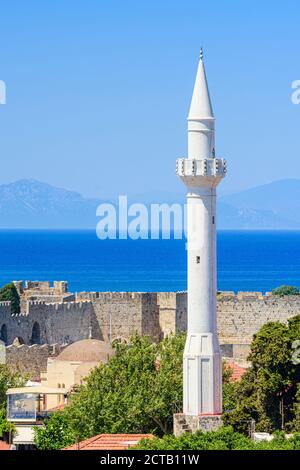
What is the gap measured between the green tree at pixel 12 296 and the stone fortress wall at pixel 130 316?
40cm

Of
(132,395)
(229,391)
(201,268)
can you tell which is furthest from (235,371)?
(201,268)

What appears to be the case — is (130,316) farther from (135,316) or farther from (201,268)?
(201,268)

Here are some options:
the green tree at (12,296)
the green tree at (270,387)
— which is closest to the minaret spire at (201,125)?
the green tree at (270,387)

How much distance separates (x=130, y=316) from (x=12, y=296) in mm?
5240

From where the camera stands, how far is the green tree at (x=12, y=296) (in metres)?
73.3

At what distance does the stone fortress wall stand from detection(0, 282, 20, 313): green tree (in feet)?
1.31

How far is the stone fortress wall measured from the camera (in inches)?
2781

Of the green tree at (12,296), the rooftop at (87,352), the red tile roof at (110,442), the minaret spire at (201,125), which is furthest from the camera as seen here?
the green tree at (12,296)

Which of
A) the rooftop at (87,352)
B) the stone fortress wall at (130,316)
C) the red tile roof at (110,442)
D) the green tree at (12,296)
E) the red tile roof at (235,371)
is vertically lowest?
the red tile roof at (110,442)

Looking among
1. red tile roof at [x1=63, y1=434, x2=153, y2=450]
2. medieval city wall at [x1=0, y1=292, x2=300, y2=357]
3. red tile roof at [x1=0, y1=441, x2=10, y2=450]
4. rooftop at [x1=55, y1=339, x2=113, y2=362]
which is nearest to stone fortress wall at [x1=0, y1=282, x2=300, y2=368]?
medieval city wall at [x1=0, y1=292, x2=300, y2=357]

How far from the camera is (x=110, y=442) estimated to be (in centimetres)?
4469

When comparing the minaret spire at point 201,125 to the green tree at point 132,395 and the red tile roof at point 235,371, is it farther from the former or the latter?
the red tile roof at point 235,371

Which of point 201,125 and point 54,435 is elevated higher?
point 201,125
